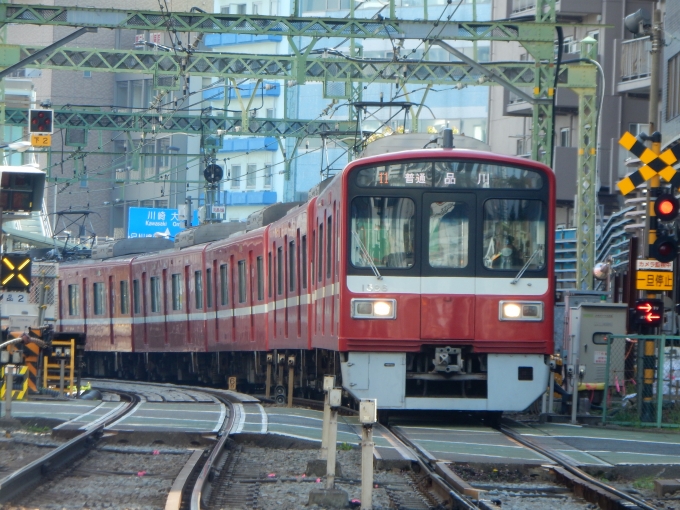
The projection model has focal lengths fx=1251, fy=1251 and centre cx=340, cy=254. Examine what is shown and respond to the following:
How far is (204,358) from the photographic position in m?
23.2

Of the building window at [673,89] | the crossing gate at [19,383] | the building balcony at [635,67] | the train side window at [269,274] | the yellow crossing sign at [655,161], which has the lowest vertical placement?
the crossing gate at [19,383]

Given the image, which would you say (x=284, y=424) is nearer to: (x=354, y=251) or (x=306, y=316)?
(x=354, y=251)

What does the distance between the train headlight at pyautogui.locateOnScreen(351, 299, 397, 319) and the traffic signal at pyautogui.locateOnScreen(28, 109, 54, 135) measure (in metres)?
9.87

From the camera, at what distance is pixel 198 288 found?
73.1 feet

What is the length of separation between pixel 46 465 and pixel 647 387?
7.40 m

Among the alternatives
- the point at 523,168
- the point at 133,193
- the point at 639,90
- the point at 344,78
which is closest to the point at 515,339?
the point at 523,168

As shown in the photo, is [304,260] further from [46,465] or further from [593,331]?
[46,465]

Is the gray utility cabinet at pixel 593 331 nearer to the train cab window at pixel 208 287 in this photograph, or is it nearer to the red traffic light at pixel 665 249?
the red traffic light at pixel 665 249

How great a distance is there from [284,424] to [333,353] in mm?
1356

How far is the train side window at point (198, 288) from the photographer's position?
72.5 ft

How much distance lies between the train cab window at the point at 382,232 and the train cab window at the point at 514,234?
728 mm

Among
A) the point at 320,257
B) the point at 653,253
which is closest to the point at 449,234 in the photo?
the point at 320,257

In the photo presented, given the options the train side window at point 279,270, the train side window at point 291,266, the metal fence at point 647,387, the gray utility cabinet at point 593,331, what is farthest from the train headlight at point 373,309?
the train side window at point 279,270

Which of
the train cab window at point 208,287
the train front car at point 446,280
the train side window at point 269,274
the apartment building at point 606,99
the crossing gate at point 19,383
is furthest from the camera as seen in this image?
the apartment building at point 606,99
